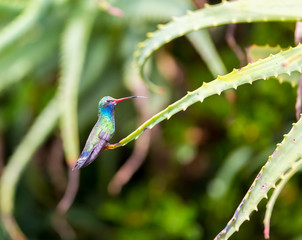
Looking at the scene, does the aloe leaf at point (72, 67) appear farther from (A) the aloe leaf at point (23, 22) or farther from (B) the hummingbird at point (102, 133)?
(B) the hummingbird at point (102, 133)

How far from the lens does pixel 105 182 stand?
1.61m

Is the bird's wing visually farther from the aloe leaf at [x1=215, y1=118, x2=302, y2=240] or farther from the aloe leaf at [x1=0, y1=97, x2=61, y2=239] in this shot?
the aloe leaf at [x1=0, y1=97, x2=61, y2=239]

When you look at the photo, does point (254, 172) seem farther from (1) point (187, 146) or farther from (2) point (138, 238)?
(2) point (138, 238)

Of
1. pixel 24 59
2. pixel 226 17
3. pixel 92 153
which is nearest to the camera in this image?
pixel 92 153

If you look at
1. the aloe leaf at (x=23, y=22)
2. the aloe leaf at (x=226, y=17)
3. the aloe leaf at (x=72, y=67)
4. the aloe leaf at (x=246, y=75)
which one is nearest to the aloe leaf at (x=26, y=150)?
the aloe leaf at (x=72, y=67)

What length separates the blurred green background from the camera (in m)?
1.39

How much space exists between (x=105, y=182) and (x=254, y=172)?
0.46 metres

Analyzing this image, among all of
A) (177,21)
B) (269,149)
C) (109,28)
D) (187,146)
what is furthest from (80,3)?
(177,21)

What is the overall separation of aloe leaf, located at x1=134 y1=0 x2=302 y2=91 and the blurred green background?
23.5 inches

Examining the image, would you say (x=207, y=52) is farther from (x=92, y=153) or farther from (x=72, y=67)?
(x=92, y=153)

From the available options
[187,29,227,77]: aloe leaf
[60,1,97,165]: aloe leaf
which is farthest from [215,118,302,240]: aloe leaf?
[187,29,227,77]: aloe leaf

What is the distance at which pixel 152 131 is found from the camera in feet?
4.75

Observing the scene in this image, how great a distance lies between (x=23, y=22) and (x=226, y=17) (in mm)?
741

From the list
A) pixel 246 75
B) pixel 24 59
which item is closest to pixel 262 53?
pixel 246 75
